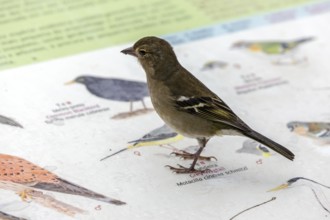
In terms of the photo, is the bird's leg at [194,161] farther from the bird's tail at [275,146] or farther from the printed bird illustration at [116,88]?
the printed bird illustration at [116,88]

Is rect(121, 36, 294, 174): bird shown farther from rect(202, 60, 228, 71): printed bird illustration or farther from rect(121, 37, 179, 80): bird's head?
rect(202, 60, 228, 71): printed bird illustration

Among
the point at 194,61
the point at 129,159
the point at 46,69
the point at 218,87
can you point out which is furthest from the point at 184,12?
the point at 129,159

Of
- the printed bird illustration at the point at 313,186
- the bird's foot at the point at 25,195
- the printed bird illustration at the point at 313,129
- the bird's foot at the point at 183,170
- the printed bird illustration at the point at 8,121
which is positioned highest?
the printed bird illustration at the point at 8,121

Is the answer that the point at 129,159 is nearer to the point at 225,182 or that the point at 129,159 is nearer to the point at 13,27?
the point at 225,182

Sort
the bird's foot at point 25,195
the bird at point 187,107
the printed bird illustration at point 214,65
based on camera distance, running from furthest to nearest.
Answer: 1. the printed bird illustration at point 214,65
2. the bird at point 187,107
3. the bird's foot at point 25,195

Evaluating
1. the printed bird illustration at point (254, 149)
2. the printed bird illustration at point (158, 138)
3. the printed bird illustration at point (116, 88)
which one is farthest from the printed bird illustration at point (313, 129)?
the printed bird illustration at point (116, 88)

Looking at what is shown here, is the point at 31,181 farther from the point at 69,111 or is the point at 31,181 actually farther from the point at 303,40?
the point at 303,40
